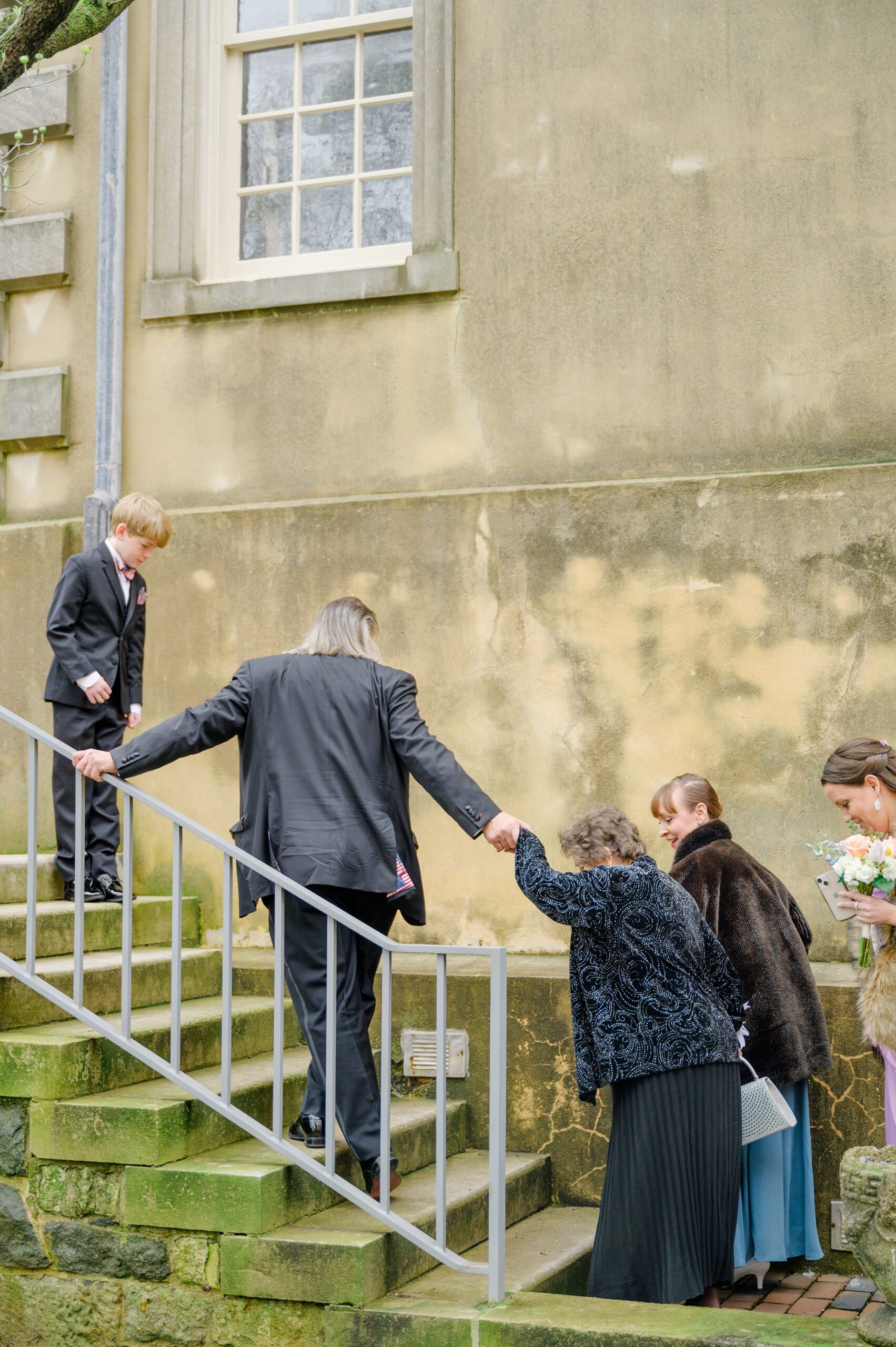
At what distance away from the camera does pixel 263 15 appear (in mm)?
7074

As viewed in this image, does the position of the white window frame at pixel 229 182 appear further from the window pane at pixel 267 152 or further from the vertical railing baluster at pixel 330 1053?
the vertical railing baluster at pixel 330 1053

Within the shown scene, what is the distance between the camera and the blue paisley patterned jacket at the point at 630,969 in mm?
4172

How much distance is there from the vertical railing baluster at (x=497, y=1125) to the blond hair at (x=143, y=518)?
92.4 inches

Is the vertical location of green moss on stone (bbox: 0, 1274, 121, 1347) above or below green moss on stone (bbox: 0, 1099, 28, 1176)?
below

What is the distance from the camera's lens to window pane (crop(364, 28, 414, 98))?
22.3 feet

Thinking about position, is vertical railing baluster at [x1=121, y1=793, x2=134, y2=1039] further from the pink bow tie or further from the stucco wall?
the stucco wall

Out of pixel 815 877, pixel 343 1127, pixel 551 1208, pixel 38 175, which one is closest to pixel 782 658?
pixel 815 877

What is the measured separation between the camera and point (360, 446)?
655 centimetres

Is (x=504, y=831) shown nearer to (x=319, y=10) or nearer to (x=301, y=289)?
(x=301, y=289)

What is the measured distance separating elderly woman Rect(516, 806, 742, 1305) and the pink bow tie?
219cm

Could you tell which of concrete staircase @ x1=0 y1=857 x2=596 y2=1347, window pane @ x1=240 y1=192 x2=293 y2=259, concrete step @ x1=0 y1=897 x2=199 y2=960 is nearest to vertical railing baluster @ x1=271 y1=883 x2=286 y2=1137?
concrete staircase @ x1=0 y1=857 x2=596 y2=1347

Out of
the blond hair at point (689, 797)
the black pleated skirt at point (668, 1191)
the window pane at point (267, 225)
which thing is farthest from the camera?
the window pane at point (267, 225)

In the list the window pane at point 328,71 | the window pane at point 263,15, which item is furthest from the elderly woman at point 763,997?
the window pane at point 263,15

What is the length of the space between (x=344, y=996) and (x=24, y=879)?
160cm
